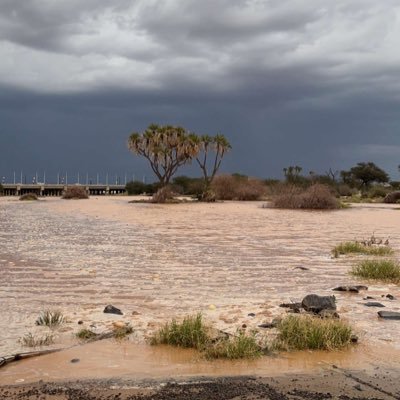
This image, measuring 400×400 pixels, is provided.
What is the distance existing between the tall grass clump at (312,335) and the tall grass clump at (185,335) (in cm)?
78

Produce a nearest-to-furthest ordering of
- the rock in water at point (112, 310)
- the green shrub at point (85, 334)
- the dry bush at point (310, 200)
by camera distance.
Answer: the green shrub at point (85, 334)
the rock in water at point (112, 310)
the dry bush at point (310, 200)

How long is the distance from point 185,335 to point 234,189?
176 feet

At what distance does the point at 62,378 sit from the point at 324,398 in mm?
2288

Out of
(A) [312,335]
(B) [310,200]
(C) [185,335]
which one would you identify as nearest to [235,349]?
(C) [185,335]

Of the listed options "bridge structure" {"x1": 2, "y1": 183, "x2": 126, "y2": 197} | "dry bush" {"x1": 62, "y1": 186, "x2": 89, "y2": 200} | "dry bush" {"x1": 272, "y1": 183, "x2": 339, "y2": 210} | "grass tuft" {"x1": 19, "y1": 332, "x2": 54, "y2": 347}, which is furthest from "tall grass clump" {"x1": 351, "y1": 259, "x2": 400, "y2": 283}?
"bridge structure" {"x1": 2, "y1": 183, "x2": 126, "y2": 197}

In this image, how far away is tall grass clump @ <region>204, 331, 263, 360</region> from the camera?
5762mm

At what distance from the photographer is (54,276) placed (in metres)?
10.7

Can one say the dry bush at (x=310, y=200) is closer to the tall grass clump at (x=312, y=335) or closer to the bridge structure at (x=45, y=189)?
the tall grass clump at (x=312, y=335)

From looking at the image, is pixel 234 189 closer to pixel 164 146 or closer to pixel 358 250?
pixel 164 146

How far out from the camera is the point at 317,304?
7578mm

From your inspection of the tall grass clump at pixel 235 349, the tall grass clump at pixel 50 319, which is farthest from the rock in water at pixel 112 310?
the tall grass clump at pixel 235 349

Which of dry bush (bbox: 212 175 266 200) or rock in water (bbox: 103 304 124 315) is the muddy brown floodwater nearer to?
rock in water (bbox: 103 304 124 315)

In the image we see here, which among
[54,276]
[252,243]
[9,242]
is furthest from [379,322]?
[9,242]

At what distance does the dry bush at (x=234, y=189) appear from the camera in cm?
5972
